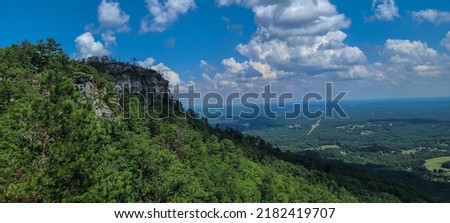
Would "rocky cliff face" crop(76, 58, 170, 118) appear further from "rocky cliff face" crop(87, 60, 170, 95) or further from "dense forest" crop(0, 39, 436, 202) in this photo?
"dense forest" crop(0, 39, 436, 202)

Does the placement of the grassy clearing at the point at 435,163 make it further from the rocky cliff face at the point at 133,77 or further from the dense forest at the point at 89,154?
the rocky cliff face at the point at 133,77

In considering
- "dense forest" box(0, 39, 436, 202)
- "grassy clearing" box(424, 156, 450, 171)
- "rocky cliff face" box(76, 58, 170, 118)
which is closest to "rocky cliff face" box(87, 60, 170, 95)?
"rocky cliff face" box(76, 58, 170, 118)

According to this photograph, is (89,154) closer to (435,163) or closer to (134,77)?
(134,77)

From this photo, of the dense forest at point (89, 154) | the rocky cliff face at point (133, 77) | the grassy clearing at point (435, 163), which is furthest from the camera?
the grassy clearing at point (435, 163)

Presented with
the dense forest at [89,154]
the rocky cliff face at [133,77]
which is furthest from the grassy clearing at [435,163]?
the rocky cliff face at [133,77]

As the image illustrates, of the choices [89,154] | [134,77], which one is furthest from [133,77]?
[89,154]

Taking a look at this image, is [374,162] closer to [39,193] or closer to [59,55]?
[59,55]

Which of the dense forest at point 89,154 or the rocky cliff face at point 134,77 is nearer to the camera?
the dense forest at point 89,154

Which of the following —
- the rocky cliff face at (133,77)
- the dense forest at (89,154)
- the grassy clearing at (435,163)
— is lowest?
the grassy clearing at (435,163)
